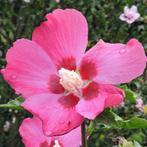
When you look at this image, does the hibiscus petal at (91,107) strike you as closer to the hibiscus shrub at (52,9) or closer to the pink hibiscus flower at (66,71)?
the pink hibiscus flower at (66,71)

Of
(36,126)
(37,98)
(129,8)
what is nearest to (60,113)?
(37,98)

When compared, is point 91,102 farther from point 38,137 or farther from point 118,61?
point 38,137

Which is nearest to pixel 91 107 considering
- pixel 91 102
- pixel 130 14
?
pixel 91 102

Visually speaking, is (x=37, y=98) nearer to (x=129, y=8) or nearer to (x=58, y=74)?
(x=58, y=74)

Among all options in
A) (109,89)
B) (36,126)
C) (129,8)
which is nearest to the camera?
(109,89)

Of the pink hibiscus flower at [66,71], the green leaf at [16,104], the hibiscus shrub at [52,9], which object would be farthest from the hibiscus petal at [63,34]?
the hibiscus shrub at [52,9]
